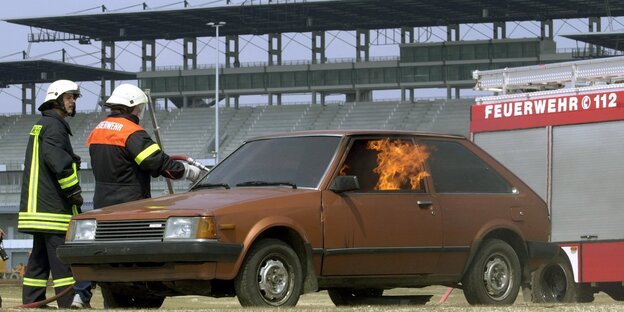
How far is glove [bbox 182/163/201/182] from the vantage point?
37.5 feet

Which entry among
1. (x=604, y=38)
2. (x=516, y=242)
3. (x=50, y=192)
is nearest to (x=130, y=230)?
(x=50, y=192)

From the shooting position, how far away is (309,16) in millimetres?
81812

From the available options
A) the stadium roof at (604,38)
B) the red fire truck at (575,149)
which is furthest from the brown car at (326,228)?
the stadium roof at (604,38)

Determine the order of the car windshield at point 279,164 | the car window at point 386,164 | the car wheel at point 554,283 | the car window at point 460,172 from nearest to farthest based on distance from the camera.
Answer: the car windshield at point 279,164 < the car window at point 386,164 < the car window at point 460,172 < the car wheel at point 554,283

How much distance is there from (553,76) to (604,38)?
55169 millimetres

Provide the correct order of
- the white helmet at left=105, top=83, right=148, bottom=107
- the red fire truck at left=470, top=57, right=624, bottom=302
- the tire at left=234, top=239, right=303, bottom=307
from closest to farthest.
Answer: the tire at left=234, top=239, right=303, bottom=307, the white helmet at left=105, top=83, right=148, bottom=107, the red fire truck at left=470, top=57, right=624, bottom=302

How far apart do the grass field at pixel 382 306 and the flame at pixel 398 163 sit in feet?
2.98

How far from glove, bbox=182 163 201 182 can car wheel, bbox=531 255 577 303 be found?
3.66 meters

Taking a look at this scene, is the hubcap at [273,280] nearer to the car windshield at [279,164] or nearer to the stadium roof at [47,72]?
the car windshield at [279,164]

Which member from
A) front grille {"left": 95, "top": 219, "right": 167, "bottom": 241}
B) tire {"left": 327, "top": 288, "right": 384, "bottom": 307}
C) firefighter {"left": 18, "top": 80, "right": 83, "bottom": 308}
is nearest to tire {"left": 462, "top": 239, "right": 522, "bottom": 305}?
tire {"left": 327, "top": 288, "right": 384, "bottom": 307}

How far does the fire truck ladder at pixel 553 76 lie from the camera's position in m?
17.6

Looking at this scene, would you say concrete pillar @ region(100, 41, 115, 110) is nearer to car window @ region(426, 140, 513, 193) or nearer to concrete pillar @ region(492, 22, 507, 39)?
concrete pillar @ region(492, 22, 507, 39)

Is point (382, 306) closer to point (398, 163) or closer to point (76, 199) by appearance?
point (398, 163)

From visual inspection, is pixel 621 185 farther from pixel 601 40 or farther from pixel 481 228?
pixel 601 40
